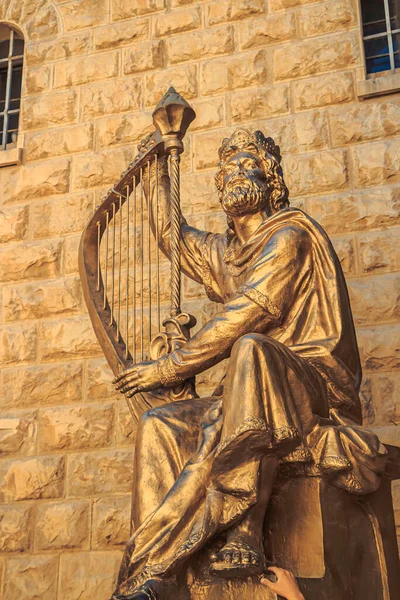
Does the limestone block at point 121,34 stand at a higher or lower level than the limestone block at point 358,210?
higher

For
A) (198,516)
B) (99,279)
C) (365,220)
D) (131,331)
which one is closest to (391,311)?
(365,220)

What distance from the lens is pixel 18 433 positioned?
18.8ft

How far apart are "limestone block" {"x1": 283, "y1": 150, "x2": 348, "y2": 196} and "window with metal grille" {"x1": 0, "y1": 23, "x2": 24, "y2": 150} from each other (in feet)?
7.02

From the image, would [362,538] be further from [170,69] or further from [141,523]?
[170,69]

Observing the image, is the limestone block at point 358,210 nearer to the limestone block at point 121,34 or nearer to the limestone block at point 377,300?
the limestone block at point 377,300

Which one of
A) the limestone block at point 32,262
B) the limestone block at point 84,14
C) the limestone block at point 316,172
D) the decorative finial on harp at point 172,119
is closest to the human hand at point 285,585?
the decorative finial on harp at point 172,119

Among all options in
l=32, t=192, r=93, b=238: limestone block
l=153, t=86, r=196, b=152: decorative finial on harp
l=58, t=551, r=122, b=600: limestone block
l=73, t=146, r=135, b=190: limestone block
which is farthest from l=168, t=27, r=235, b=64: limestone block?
l=58, t=551, r=122, b=600: limestone block

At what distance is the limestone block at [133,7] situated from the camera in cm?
657

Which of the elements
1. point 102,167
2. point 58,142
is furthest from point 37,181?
point 102,167

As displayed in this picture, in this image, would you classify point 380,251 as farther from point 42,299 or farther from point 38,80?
point 38,80

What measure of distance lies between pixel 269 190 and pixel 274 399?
4.05 ft

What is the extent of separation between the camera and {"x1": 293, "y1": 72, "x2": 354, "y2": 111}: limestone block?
585 cm

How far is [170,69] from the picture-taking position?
20.8 ft

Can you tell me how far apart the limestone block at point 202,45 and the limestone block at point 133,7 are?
33 cm
